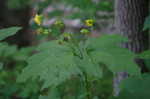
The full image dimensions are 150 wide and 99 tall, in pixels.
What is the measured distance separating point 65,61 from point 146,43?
46.8 inches

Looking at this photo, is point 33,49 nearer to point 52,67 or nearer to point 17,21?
point 52,67

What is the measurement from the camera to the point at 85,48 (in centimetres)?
174

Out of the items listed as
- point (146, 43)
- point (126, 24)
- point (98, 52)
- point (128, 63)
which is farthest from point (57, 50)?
point (146, 43)

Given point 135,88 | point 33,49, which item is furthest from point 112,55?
point 33,49

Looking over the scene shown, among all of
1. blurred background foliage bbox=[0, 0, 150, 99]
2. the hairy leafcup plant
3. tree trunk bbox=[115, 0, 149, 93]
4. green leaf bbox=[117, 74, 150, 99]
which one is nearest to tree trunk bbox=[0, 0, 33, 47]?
blurred background foliage bbox=[0, 0, 150, 99]

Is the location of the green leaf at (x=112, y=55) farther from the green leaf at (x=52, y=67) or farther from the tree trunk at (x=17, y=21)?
the tree trunk at (x=17, y=21)

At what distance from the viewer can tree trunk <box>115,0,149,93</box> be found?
8.05ft

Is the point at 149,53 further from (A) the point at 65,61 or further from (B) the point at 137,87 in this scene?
(A) the point at 65,61

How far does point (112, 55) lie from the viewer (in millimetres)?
1651

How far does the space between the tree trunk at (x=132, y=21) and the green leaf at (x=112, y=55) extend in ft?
2.41

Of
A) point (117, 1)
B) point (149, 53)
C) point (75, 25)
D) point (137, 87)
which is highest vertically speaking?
point (117, 1)

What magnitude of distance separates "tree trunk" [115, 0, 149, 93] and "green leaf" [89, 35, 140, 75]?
734mm

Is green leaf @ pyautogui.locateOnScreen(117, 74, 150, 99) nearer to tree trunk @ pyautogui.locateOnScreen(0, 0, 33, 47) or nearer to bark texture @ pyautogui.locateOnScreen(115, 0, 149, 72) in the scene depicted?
bark texture @ pyautogui.locateOnScreen(115, 0, 149, 72)

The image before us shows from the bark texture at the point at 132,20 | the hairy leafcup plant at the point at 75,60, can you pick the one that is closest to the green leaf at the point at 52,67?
the hairy leafcup plant at the point at 75,60
